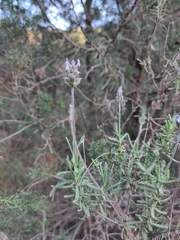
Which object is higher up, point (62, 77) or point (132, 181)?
point (62, 77)

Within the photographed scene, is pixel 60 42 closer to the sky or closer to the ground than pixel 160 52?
closer to the sky

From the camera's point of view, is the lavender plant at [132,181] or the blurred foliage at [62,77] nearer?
the lavender plant at [132,181]

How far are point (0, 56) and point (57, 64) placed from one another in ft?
0.97

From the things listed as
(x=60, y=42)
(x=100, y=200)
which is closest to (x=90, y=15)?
(x=60, y=42)

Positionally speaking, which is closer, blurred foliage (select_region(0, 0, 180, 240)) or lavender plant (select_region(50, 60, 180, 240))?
lavender plant (select_region(50, 60, 180, 240))

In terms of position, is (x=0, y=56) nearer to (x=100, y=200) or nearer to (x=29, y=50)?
(x=29, y=50)

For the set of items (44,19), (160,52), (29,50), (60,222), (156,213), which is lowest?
(60,222)

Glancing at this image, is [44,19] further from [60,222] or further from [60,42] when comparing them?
[60,222]

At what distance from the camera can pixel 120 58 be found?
2.12 meters

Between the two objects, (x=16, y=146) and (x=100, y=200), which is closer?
(x=100, y=200)

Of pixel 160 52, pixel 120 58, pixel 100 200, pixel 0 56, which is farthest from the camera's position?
pixel 120 58

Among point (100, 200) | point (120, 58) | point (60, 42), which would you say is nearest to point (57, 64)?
point (60, 42)

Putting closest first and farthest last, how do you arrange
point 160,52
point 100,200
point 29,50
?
point 100,200 < point 29,50 < point 160,52

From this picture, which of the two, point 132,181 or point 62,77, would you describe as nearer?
point 132,181
